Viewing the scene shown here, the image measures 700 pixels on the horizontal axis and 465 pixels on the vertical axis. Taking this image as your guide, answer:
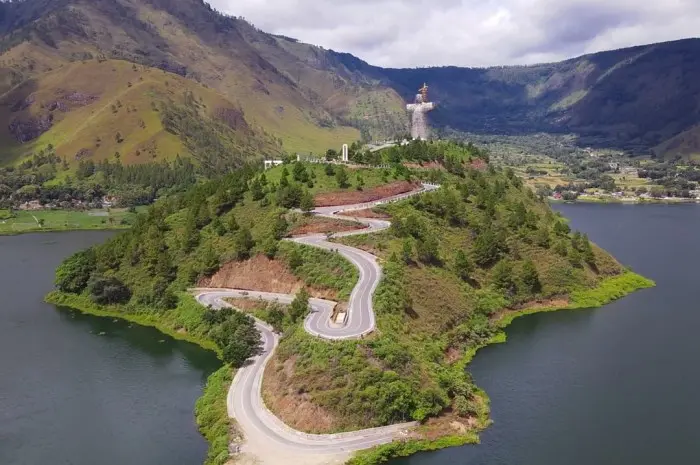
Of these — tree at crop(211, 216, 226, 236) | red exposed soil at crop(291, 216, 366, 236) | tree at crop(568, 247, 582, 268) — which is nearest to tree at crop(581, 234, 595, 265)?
tree at crop(568, 247, 582, 268)

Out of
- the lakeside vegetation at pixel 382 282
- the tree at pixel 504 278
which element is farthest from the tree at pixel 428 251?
the tree at pixel 504 278

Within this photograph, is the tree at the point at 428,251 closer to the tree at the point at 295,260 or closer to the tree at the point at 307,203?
the tree at the point at 295,260

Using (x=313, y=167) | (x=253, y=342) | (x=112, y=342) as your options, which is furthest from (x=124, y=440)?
(x=313, y=167)

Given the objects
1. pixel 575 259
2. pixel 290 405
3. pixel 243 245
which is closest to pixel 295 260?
pixel 243 245

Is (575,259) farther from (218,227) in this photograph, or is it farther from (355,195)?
(218,227)

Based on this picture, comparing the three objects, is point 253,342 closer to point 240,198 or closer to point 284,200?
point 284,200
